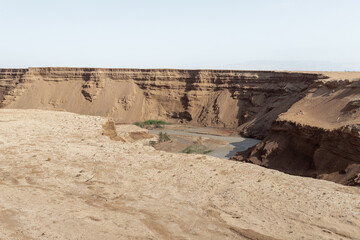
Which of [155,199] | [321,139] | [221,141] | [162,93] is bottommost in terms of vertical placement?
[221,141]

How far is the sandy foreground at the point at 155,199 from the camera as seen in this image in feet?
17.0

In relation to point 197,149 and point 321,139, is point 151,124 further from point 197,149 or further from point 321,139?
point 321,139

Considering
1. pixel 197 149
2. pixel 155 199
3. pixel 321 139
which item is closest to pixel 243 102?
pixel 197 149

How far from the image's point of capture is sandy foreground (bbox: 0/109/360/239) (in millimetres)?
5184

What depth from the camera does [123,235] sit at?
16.3 feet

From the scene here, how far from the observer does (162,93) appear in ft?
139

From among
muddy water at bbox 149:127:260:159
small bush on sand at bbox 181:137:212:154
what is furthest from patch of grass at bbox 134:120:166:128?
small bush on sand at bbox 181:137:212:154

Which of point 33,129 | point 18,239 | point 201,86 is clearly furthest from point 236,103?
point 18,239

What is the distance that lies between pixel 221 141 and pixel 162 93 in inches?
654

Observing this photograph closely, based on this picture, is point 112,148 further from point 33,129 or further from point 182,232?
point 182,232

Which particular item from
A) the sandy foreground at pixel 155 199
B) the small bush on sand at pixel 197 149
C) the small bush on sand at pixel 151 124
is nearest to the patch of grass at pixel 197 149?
the small bush on sand at pixel 197 149

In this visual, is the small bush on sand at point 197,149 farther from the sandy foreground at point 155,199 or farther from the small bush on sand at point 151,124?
the sandy foreground at point 155,199

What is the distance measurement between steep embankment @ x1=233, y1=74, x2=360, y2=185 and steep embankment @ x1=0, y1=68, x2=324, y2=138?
1056cm

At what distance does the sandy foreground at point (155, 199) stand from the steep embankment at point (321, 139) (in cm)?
771
